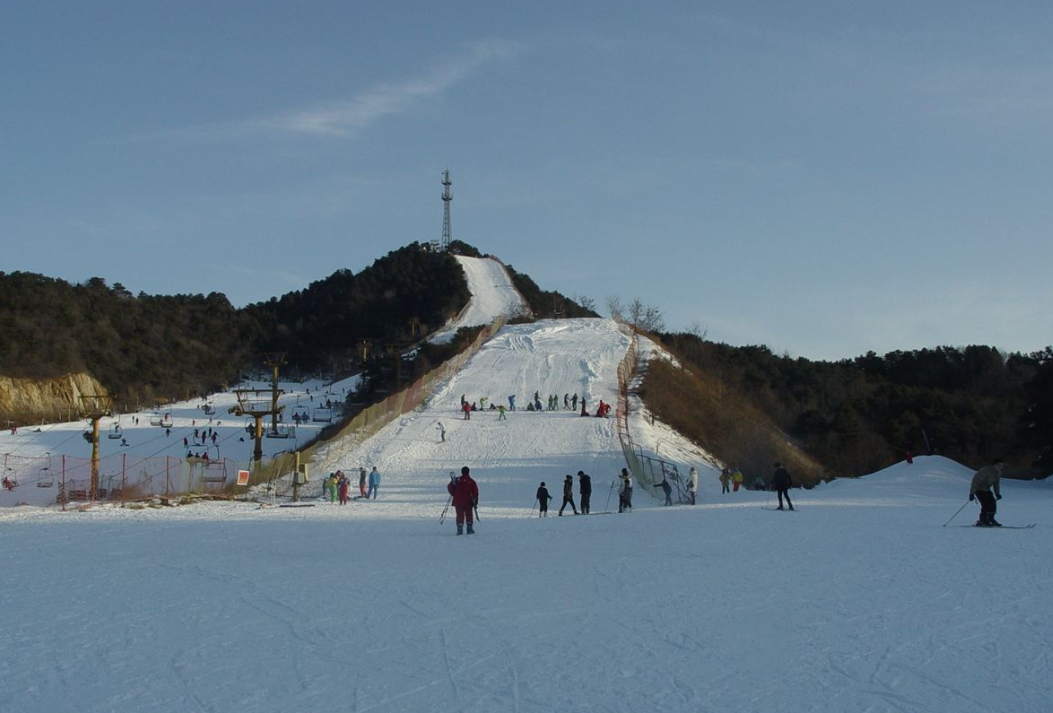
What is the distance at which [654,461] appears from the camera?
31.9 m

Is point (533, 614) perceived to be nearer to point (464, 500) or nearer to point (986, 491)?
point (464, 500)

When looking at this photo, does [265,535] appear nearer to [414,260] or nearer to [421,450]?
[421,450]

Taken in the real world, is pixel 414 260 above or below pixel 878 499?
above

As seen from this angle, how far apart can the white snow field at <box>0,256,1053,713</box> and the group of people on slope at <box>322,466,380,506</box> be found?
23.6 feet

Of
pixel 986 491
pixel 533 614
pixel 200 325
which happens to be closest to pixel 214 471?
pixel 986 491

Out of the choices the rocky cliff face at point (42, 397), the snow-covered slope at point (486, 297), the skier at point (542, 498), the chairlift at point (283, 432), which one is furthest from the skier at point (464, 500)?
the snow-covered slope at point (486, 297)

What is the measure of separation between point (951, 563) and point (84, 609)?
377 inches

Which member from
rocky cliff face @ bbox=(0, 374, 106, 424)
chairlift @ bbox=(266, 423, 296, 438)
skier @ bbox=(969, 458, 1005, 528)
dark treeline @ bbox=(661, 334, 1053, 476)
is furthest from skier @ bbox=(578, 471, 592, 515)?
rocky cliff face @ bbox=(0, 374, 106, 424)

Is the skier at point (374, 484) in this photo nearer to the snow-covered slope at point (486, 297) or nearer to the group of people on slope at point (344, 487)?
the group of people on slope at point (344, 487)

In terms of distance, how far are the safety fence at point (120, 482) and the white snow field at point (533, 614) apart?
6805 mm

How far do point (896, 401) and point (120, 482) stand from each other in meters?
45.6

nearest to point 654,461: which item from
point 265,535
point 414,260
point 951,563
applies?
point 265,535

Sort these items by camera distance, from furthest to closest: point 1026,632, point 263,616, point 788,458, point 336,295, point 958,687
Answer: point 336,295
point 788,458
point 263,616
point 1026,632
point 958,687

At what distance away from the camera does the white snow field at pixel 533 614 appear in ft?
20.9
